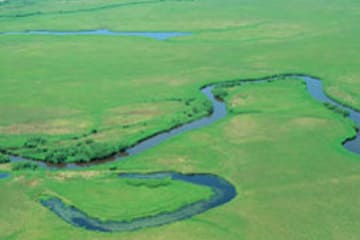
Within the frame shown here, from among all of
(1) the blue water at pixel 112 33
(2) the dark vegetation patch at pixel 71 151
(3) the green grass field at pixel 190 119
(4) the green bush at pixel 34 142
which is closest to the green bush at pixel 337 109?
(3) the green grass field at pixel 190 119

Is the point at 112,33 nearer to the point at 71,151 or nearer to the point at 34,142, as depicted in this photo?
the point at 34,142

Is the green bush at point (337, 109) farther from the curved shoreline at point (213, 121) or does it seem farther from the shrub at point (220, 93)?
the shrub at point (220, 93)

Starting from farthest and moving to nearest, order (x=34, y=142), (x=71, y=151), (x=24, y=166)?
(x=34, y=142) → (x=71, y=151) → (x=24, y=166)

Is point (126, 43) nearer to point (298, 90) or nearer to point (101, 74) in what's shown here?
point (101, 74)

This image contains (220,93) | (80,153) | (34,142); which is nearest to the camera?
(80,153)

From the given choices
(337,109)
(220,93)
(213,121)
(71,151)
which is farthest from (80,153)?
(337,109)

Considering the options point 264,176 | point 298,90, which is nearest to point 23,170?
point 264,176

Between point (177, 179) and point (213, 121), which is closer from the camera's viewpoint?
point (177, 179)

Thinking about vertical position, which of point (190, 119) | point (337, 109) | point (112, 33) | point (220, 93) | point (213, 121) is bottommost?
point (213, 121)
